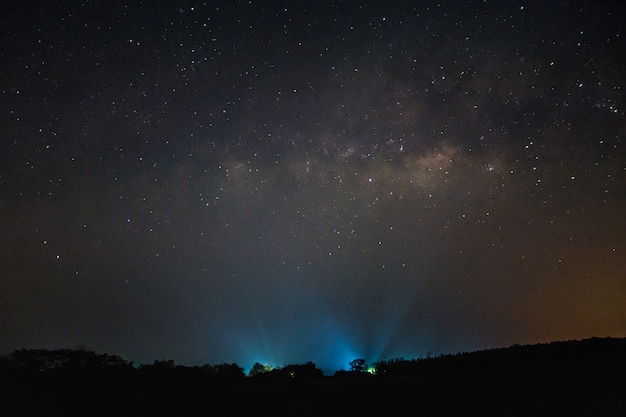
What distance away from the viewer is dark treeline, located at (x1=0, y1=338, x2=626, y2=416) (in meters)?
9.70

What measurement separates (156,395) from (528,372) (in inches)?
399

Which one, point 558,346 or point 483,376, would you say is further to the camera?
point 558,346

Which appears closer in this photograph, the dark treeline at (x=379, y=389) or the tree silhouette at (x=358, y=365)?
the dark treeline at (x=379, y=389)

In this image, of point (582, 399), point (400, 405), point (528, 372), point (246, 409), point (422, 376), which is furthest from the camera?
point (422, 376)

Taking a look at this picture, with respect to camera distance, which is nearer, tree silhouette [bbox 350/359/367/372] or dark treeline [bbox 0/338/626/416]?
dark treeline [bbox 0/338/626/416]

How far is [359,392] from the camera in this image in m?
12.2

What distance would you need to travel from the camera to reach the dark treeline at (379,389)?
970 cm

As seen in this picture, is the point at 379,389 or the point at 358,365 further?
the point at 358,365

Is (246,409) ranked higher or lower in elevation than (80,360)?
lower

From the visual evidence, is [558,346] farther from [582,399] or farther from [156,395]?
[156,395]

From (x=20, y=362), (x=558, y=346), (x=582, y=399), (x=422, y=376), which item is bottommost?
(x=582, y=399)

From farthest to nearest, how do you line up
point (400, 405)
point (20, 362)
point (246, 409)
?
point (20, 362) < point (246, 409) < point (400, 405)

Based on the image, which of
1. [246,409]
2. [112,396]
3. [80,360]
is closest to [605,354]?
[246,409]

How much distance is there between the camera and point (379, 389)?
1228 centimetres
